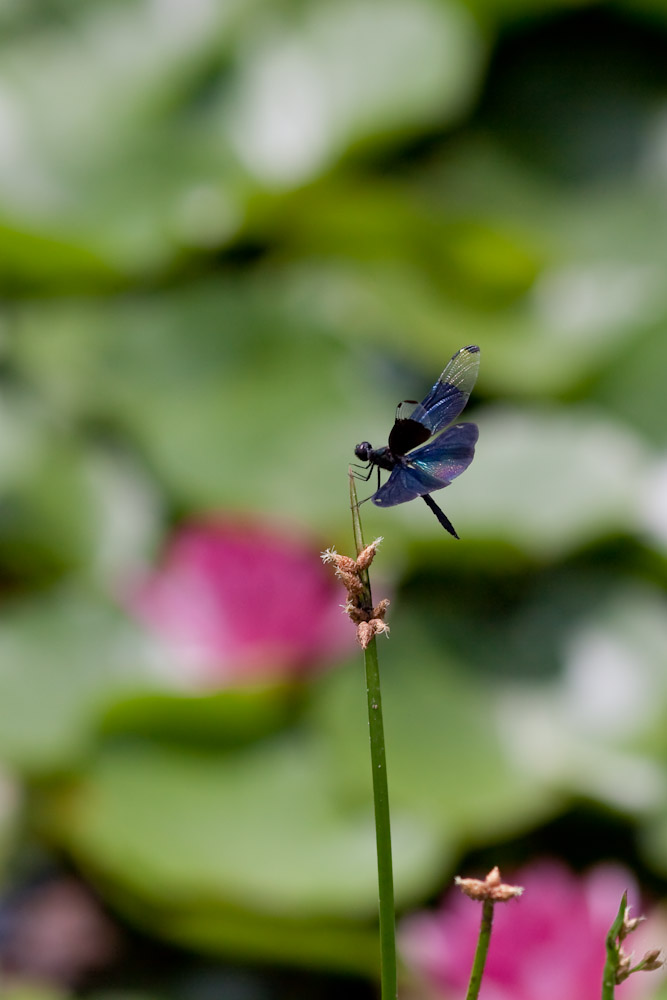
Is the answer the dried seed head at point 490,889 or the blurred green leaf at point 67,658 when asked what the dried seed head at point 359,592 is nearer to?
the dried seed head at point 490,889

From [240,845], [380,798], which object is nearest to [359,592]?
[380,798]

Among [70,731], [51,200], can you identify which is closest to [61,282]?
[51,200]

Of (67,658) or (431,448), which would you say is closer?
(431,448)

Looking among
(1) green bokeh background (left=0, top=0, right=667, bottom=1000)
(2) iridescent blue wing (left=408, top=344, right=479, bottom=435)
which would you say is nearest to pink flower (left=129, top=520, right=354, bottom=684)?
(1) green bokeh background (left=0, top=0, right=667, bottom=1000)

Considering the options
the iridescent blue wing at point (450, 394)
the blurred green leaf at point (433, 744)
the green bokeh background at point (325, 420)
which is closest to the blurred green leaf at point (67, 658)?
the green bokeh background at point (325, 420)

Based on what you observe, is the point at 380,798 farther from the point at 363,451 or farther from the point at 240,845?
the point at 240,845

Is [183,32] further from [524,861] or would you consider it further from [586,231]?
[524,861]

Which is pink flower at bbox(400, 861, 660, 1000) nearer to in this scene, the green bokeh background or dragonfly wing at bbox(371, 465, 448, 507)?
the green bokeh background
